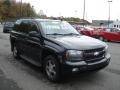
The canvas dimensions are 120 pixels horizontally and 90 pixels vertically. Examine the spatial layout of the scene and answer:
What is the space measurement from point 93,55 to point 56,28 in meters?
1.94

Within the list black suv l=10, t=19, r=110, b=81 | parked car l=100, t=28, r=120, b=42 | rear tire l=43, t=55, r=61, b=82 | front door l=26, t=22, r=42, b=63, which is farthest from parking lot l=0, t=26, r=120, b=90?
parked car l=100, t=28, r=120, b=42

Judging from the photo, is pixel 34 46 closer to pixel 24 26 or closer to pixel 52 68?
pixel 52 68

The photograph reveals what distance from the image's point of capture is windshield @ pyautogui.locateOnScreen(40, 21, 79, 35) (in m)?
7.94

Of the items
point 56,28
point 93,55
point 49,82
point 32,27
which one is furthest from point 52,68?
point 32,27

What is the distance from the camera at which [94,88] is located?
21.3 ft

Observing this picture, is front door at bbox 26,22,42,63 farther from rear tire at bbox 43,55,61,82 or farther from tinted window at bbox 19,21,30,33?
rear tire at bbox 43,55,61,82

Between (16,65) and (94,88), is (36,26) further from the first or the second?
(94,88)

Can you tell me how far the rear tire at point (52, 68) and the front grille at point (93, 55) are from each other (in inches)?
31.0

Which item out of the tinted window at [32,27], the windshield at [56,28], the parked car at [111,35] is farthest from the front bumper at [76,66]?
the parked car at [111,35]

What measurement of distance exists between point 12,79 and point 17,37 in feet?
9.37

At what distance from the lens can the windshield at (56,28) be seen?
26.1 ft

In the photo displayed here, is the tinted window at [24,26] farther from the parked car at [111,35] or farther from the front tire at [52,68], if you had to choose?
the parked car at [111,35]

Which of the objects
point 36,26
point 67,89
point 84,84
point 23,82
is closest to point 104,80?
point 84,84

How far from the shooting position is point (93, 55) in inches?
267
